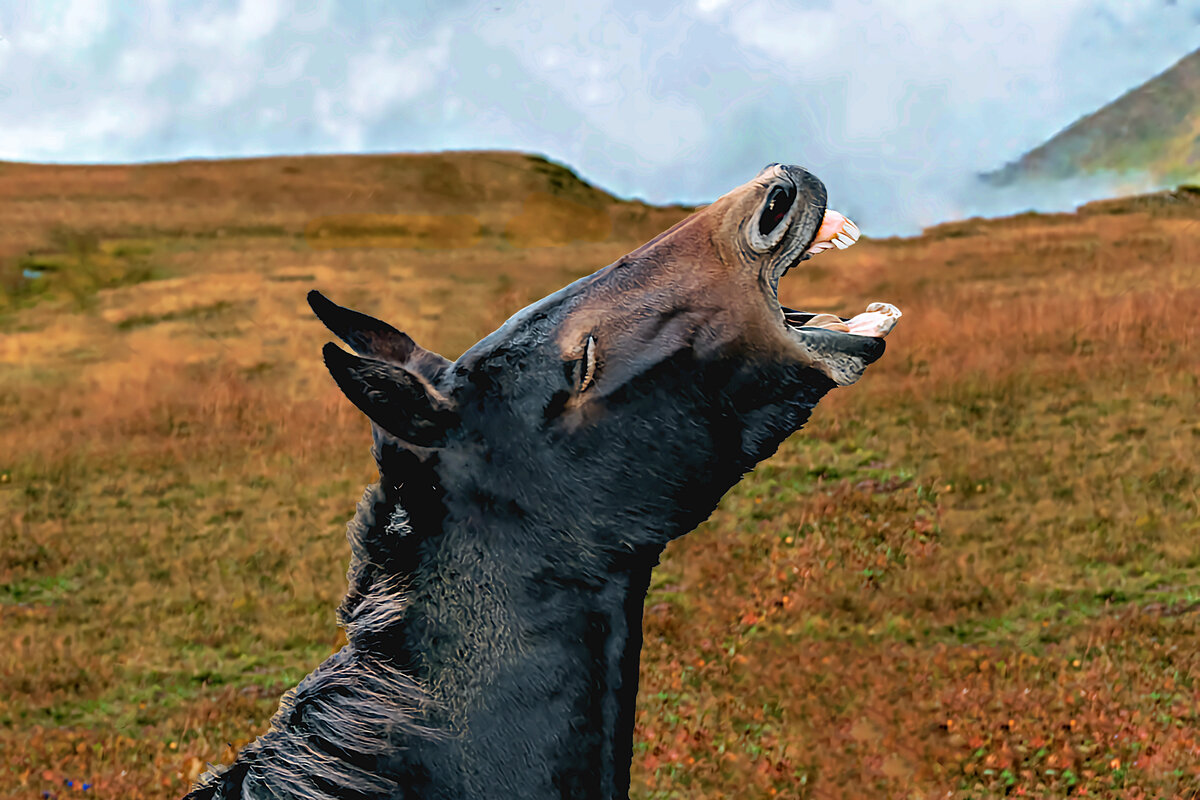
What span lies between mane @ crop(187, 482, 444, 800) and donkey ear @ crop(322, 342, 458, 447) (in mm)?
251

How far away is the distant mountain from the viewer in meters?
21.2

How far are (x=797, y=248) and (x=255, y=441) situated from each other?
47.2 ft

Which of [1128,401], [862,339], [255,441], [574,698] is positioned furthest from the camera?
[255,441]

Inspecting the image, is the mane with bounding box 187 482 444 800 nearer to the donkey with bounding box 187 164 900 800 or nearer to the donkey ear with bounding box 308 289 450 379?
the donkey with bounding box 187 164 900 800

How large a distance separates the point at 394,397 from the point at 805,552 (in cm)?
954

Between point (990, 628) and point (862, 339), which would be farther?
point (990, 628)

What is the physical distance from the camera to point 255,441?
16234 millimetres

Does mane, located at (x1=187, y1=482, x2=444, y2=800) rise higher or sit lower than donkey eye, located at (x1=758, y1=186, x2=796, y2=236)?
lower

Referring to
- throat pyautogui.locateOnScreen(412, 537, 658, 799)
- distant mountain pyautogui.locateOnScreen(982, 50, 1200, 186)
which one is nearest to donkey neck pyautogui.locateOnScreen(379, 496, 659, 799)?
throat pyautogui.locateOnScreen(412, 537, 658, 799)

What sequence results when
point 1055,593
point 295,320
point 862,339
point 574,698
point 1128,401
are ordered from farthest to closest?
point 295,320 → point 1128,401 → point 1055,593 → point 862,339 → point 574,698

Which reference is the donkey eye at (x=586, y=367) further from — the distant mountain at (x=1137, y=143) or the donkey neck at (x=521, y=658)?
the distant mountain at (x=1137, y=143)

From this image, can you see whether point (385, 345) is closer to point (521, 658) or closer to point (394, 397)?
point (394, 397)

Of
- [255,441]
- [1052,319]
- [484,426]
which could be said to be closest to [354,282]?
[255,441]

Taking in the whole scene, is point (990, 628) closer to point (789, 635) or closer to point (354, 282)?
point (789, 635)
